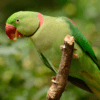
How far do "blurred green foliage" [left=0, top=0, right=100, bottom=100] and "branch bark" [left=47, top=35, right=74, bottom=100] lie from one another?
2.16 feet

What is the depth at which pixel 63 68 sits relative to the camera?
41.0 inches

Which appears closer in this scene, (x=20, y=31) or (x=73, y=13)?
(x=20, y=31)

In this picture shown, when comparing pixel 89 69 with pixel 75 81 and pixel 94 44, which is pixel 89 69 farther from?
pixel 94 44

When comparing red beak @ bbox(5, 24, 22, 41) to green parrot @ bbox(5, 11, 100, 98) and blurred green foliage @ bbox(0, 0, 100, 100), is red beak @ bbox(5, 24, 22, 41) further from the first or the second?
blurred green foliage @ bbox(0, 0, 100, 100)

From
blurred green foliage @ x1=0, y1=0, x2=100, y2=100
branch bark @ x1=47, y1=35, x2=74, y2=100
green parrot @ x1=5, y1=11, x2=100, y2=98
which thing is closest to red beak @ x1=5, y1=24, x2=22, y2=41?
green parrot @ x1=5, y1=11, x2=100, y2=98

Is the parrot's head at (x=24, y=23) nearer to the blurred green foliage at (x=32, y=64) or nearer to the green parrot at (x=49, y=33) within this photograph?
the green parrot at (x=49, y=33)

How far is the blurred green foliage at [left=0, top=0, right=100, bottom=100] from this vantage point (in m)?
1.84

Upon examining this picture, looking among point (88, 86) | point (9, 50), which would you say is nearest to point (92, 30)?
point (88, 86)

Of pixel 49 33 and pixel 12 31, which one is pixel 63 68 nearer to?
pixel 49 33

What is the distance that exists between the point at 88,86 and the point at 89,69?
0.76 feet

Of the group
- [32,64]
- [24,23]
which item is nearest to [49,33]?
[24,23]

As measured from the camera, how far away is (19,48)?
6.16 ft

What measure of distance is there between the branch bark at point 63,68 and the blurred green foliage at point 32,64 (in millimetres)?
658

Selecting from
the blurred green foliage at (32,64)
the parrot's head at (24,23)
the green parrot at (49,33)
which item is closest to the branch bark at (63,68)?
the green parrot at (49,33)
